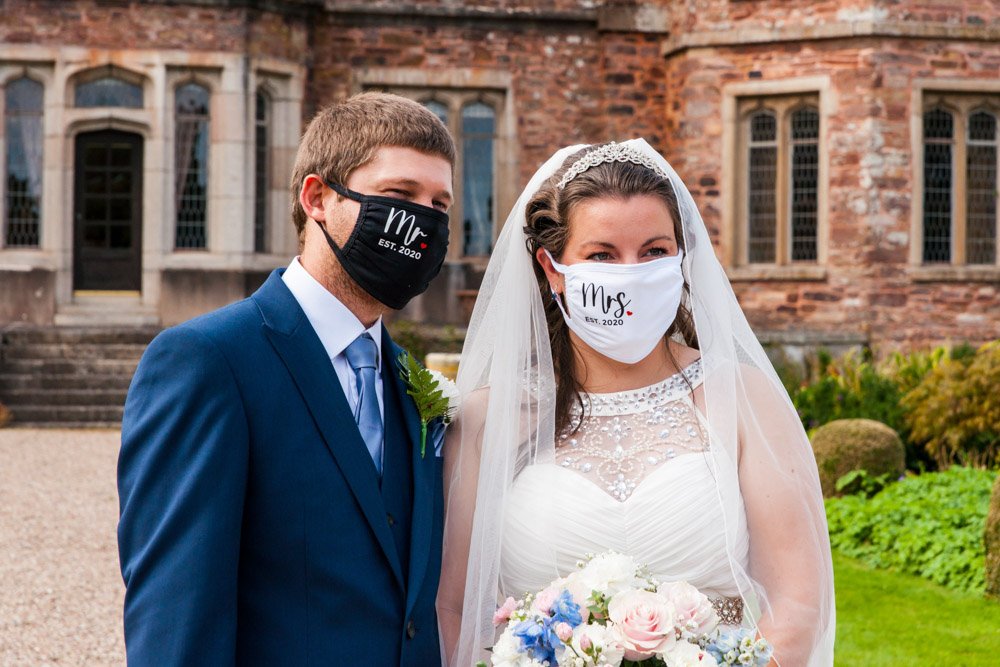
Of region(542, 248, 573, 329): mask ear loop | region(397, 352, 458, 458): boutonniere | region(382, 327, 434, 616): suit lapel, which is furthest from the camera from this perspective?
region(542, 248, 573, 329): mask ear loop

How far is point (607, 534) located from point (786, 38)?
1322 centimetres

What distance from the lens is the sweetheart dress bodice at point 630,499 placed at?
9.33ft

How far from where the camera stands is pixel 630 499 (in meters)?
2.89

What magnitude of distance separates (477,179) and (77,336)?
5384mm

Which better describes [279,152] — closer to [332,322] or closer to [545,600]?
[332,322]

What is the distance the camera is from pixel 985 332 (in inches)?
597

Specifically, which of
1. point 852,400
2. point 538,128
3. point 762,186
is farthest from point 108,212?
point 852,400

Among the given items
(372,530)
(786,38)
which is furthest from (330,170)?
(786,38)

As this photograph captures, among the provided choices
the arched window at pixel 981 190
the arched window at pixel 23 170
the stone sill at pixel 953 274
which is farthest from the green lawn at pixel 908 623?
Answer: the arched window at pixel 23 170

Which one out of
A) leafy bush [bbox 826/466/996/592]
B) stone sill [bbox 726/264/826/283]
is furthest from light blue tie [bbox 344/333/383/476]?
stone sill [bbox 726/264/826/283]

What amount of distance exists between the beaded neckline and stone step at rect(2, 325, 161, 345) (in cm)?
1228

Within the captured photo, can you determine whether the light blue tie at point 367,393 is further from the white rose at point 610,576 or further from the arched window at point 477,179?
the arched window at point 477,179

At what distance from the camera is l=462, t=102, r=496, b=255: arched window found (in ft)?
55.0

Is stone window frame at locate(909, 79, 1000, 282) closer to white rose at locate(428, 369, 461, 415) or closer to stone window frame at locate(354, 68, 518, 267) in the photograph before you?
stone window frame at locate(354, 68, 518, 267)
